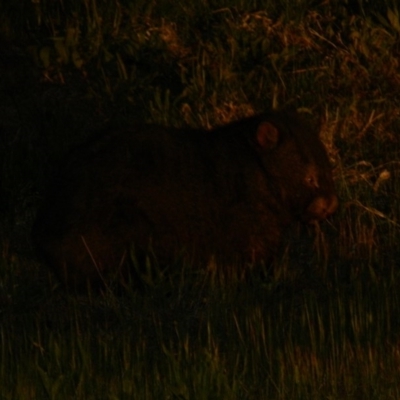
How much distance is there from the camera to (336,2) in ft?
37.9

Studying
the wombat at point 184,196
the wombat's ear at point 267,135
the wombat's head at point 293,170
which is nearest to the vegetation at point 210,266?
the wombat at point 184,196

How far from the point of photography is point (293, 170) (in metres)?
8.51

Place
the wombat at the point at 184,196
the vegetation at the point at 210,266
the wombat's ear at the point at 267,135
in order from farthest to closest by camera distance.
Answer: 1. the wombat's ear at the point at 267,135
2. the wombat at the point at 184,196
3. the vegetation at the point at 210,266

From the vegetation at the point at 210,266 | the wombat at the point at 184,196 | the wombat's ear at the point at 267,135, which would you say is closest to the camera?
the vegetation at the point at 210,266

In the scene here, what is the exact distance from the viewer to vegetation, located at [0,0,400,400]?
653 cm

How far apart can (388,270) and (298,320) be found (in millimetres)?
1126

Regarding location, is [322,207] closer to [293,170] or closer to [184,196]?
[293,170]

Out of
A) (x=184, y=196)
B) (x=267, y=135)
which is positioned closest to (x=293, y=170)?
(x=267, y=135)

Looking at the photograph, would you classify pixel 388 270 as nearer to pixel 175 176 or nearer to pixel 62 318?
pixel 175 176

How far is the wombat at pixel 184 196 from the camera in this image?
779cm

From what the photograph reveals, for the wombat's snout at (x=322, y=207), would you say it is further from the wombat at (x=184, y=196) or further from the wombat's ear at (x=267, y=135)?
the wombat's ear at (x=267, y=135)

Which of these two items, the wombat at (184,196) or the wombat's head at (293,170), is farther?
the wombat's head at (293,170)

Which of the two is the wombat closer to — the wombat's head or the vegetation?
the wombat's head

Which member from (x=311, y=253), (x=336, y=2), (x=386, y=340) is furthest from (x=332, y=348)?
(x=336, y=2)
